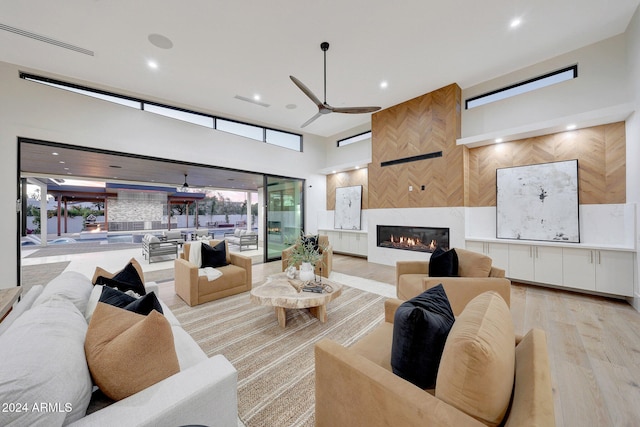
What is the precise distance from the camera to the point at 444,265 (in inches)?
109

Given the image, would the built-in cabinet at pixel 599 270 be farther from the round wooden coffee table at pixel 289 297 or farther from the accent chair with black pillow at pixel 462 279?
the round wooden coffee table at pixel 289 297

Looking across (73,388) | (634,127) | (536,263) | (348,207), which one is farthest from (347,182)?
(73,388)

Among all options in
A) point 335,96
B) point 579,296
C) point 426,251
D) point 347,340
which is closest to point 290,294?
point 347,340

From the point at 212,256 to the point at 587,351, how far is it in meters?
4.65

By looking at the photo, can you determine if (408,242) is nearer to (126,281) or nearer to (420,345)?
(420,345)

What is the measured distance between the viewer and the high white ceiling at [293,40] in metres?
2.79

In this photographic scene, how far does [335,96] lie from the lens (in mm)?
4832

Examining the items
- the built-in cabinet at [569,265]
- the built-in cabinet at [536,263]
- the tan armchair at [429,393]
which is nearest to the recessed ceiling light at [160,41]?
the tan armchair at [429,393]

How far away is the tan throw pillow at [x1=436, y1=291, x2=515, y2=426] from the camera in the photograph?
31.0 inches

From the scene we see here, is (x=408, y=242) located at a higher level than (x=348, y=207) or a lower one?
lower

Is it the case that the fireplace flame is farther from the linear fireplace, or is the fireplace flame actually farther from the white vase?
the white vase

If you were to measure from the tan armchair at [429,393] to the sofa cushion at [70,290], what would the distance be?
Result: 169 cm

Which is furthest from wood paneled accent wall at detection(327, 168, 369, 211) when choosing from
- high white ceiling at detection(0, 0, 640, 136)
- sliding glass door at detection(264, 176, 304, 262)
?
high white ceiling at detection(0, 0, 640, 136)

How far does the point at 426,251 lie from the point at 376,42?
4039mm
